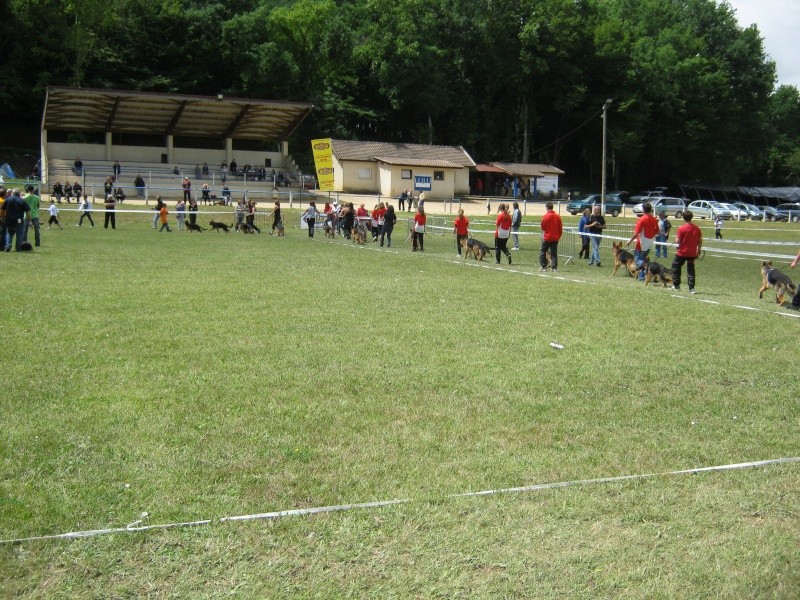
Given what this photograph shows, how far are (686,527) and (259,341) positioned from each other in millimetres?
6405

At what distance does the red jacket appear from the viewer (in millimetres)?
20891

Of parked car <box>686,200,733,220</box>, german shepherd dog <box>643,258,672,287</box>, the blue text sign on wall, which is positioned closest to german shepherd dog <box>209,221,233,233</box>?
german shepherd dog <box>643,258,672,287</box>

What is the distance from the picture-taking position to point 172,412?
7387mm

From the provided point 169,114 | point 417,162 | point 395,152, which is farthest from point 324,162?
point 395,152

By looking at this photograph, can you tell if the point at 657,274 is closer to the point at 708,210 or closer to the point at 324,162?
the point at 324,162

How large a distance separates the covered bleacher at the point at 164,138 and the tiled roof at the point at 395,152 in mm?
4066

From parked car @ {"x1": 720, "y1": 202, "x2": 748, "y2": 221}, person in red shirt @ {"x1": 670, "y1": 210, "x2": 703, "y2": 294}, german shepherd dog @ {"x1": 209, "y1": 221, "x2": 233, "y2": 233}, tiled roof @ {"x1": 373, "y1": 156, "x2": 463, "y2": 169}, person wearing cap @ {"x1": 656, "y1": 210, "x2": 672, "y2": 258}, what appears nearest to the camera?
person in red shirt @ {"x1": 670, "y1": 210, "x2": 703, "y2": 294}

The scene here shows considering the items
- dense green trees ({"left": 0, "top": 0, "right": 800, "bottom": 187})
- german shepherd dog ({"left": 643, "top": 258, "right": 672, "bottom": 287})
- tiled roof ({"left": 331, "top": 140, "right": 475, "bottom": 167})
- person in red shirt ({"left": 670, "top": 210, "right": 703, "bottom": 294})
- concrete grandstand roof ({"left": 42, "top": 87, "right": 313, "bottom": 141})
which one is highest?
dense green trees ({"left": 0, "top": 0, "right": 800, "bottom": 187})

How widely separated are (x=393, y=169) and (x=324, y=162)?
2200cm

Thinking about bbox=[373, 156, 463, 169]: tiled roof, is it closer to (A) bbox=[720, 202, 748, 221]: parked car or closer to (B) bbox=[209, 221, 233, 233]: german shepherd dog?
(A) bbox=[720, 202, 748, 221]: parked car

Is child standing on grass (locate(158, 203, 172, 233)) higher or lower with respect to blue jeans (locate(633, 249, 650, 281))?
higher

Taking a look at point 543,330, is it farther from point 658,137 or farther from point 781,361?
point 658,137

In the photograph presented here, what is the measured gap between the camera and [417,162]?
201 feet

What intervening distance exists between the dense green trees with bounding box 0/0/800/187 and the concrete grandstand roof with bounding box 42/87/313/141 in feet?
23.1
